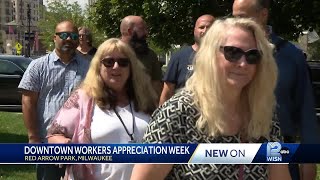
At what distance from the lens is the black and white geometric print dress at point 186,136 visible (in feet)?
7.13

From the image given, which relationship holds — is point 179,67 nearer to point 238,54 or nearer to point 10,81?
point 238,54

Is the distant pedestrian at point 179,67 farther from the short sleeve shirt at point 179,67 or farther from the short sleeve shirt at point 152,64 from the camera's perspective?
the short sleeve shirt at point 152,64

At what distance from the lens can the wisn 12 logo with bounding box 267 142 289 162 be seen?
245cm

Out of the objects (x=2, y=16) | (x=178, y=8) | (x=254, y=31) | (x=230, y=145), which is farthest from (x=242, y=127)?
(x=2, y=16)

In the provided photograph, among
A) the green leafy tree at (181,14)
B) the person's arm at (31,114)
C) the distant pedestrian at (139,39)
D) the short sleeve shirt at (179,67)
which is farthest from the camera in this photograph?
the green leafy tree at (181,14)

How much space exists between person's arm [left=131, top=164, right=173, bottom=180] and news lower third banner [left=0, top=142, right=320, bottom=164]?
0.03 meters

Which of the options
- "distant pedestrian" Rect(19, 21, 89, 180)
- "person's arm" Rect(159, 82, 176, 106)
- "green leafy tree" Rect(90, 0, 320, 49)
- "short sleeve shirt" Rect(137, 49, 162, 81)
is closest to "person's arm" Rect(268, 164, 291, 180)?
A: "distant pedestrian" Rect(19, 21, 89, 180)

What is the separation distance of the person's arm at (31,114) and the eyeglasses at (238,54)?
2.71 metres

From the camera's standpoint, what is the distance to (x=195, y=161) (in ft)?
7.56

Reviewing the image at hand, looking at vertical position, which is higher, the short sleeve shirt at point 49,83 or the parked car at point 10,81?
the short sleeve shirt at point 49,83

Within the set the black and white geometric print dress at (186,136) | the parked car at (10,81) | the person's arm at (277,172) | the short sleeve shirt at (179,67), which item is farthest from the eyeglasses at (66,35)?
the parked car at (10,81)

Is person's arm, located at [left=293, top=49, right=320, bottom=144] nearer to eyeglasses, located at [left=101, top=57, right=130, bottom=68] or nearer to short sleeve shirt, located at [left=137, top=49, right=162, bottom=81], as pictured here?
eyeglasses, located at [left=101, top=57, right=130, bottom=68]

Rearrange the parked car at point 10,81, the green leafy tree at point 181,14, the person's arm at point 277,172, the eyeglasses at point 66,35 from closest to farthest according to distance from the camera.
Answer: the person's arm at point 277,172 < the eyeglasses at point 66,35 < the parked car at point 10,81 < the green leafy tree at point 181,14

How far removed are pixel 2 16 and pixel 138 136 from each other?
578 ft
